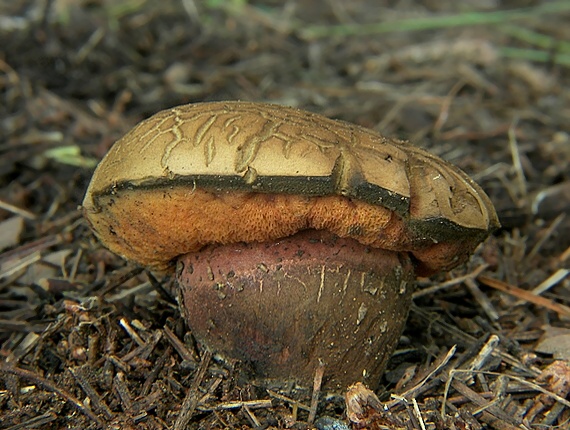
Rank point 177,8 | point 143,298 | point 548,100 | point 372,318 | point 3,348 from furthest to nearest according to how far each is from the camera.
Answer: point 177,8 → point 548,100 → point 143,298 → point 3,348 → point 372,318

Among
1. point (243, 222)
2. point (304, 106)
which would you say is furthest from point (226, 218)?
point (304, 106)

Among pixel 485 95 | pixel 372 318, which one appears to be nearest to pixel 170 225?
pixel 372 318

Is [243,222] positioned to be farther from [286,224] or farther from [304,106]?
[304,106]

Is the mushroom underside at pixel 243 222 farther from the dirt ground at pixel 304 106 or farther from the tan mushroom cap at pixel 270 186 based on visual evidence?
the dirt ground at pixel 304 106

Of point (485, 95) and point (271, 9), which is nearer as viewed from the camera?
point (485, 95)

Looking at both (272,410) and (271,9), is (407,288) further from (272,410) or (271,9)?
(271,9)

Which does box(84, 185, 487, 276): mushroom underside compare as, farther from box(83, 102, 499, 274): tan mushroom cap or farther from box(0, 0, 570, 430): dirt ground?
box(0, 0, 570, 430): dirt ground

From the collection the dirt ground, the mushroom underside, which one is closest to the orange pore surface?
the mushroom underside
